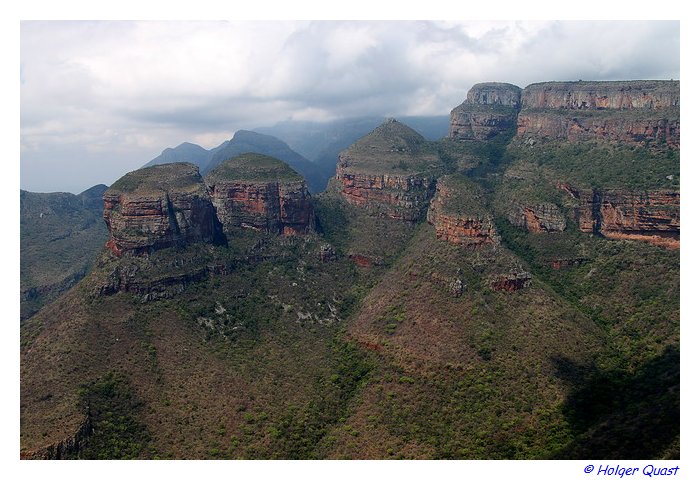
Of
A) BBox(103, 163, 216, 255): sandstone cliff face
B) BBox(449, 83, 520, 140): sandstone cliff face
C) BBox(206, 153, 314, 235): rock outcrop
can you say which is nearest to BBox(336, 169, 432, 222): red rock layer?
BBox(206, 153, 314, 235): rock outcrop

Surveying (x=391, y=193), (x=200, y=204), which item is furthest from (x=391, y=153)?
(x=200, y=204)

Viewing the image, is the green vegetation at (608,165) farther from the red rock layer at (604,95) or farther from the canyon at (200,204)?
the canyon at (200,204)

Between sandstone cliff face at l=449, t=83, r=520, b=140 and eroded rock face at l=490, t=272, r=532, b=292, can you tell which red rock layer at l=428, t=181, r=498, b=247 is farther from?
sandstone cliff face at l=449, t=83, r=520, b=140

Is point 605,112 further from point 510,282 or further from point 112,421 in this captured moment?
point 112,421

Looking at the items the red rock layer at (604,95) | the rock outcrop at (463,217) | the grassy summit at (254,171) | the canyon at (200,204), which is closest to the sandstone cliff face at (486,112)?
the red rock layer at (604,95)

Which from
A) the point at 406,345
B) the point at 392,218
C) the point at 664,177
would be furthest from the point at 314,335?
the point at 664,177

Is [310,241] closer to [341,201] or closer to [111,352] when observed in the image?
[341,201]
